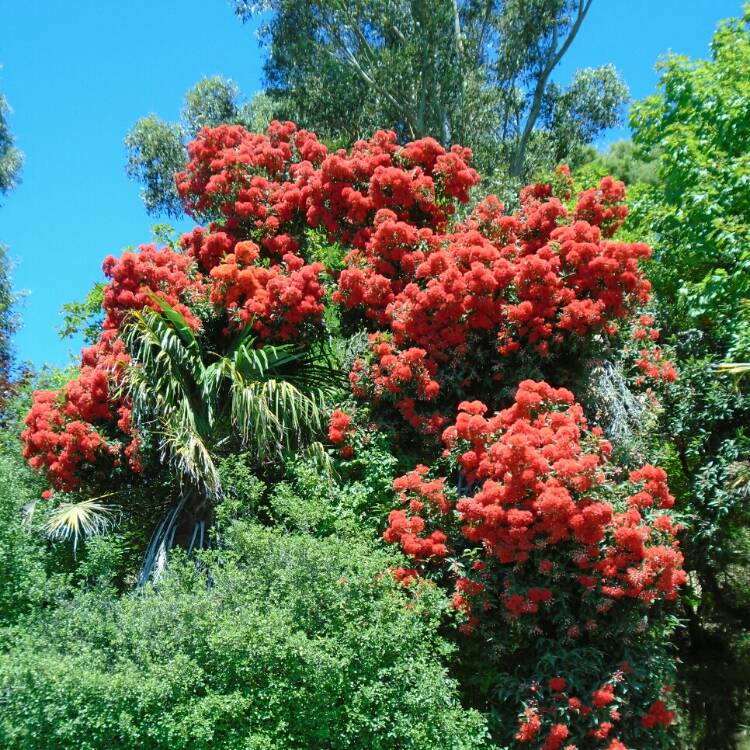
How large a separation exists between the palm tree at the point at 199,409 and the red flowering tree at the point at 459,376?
5 centimetres

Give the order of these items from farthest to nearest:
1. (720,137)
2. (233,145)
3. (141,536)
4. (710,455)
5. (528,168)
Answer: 1. (528,168)
2. (233,145)
3. (720,137)
4. (141,536)
5. (710,455)

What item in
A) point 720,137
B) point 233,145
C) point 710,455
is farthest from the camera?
point 233,145

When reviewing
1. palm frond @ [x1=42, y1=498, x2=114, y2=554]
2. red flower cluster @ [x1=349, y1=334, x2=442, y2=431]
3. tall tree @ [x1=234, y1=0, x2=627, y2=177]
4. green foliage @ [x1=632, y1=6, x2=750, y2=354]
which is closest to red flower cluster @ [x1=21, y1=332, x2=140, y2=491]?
palm frond @ [x1=42, y1=498, x2=114, y2=554]

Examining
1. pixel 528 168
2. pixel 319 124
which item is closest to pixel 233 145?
pixel 319 124

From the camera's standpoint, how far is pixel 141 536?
905 centimetres

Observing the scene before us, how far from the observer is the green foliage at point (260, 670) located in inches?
213

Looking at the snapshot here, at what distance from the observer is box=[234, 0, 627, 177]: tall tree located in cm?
1969

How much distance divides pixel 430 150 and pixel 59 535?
21.0 ft

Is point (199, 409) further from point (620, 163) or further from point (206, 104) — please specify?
point (620, 163)

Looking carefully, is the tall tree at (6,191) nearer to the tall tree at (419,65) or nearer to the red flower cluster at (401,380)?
the tall tree at (419,65)

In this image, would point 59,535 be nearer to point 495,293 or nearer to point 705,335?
point 495,293

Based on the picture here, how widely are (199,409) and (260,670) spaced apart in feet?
Result: 11.4

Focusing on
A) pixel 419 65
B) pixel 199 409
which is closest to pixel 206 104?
pixel 419 65

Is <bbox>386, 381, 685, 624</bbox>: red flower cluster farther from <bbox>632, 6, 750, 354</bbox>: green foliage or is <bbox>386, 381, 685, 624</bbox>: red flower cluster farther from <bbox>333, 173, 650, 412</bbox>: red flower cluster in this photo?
<bbox>632, 6, 750, 354</bbox>: green foliage
